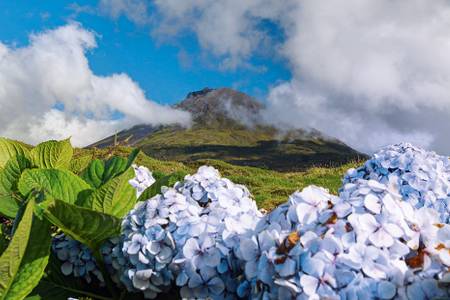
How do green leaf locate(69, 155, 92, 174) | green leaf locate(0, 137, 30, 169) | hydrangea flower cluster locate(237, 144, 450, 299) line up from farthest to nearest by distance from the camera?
green leaf locate(69, 155, 92, 174), green leaf locate(0, 137, 30, 169), hydrangea flower cluster locate(237, 144, 450, 299)

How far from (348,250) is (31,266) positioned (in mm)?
1875

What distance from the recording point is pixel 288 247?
238cm

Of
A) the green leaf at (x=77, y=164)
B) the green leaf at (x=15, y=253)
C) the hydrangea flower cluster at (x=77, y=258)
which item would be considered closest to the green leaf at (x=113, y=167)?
the hydrangea flower cluster at (x=77, y=258)

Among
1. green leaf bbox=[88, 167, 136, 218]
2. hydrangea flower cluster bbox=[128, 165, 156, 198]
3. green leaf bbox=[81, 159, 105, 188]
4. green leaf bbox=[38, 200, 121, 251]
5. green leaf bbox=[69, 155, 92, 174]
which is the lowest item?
green leaf bbox=[38, 200, 121, 251]

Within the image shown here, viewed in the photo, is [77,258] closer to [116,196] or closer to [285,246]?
[116,196]

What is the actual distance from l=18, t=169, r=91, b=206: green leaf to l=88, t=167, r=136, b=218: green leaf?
16cm

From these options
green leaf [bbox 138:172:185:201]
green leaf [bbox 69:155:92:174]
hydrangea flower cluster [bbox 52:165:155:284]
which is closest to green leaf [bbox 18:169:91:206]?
hydrangea flower cluster [bbox 52:165:155:284]

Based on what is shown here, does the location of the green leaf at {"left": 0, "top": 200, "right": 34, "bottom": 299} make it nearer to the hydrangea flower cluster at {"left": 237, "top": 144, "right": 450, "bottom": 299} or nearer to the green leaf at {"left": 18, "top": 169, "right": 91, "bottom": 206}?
the green leaf at {"left": 18, "top": 169, "right": 91, "bottom": 206}

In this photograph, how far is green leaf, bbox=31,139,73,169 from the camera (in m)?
4.54

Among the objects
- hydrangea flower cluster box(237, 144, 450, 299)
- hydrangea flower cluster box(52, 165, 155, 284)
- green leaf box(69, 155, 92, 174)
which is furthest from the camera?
green leaf box(69, 155, 92, 174)

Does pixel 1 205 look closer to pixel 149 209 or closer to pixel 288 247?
pixel 149 209

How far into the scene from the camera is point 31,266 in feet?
10.2

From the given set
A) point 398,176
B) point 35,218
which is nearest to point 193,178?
point 35,218

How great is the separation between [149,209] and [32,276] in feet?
2.58
